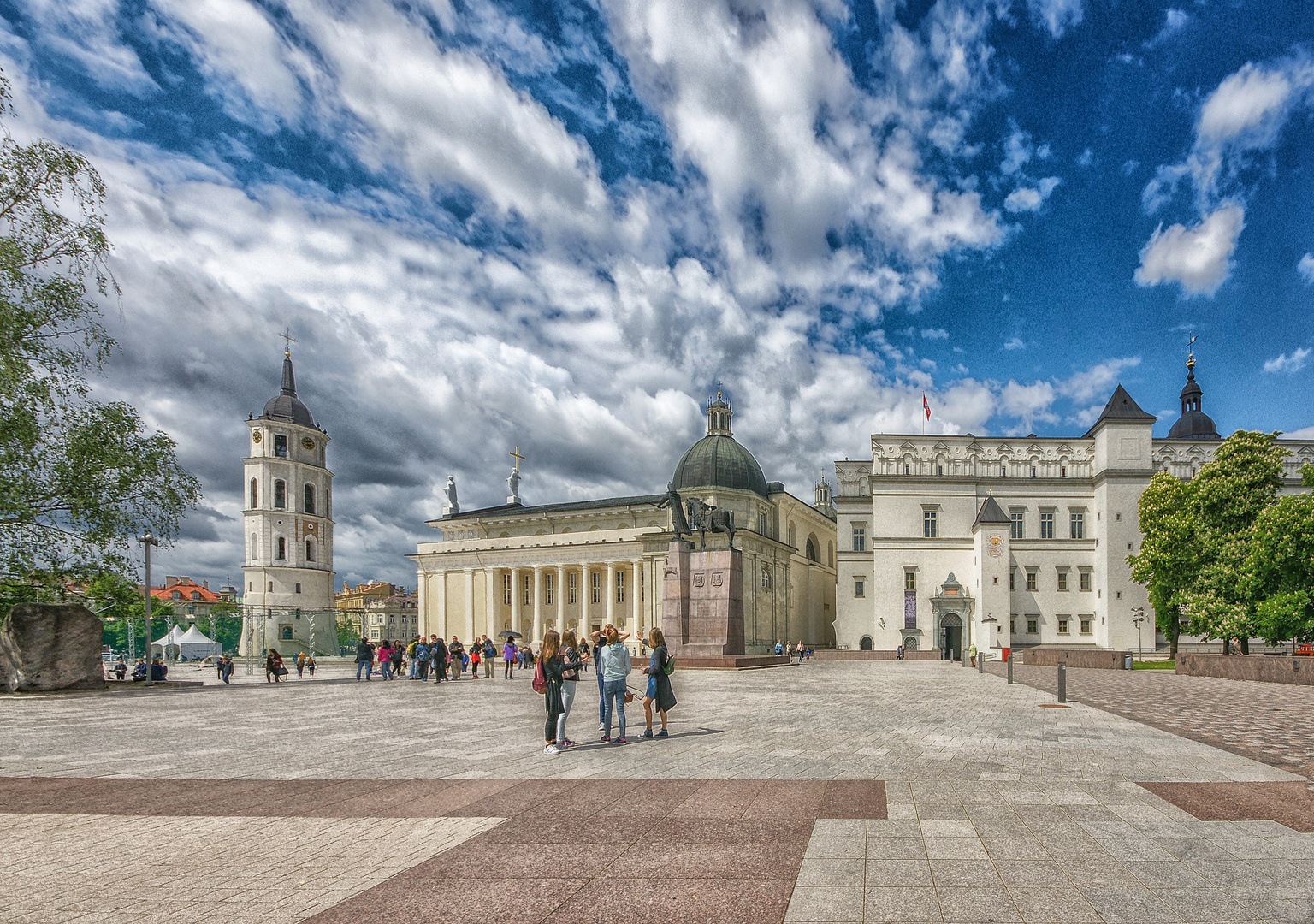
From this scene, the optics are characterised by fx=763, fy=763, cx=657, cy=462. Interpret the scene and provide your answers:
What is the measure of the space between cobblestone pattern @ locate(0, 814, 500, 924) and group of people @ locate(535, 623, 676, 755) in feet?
Answer: 13.6

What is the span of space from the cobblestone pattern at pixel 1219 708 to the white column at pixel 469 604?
67401 millimetres

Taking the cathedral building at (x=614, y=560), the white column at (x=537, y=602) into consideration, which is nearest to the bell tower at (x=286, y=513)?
the cathedral building at (x=614, y=560)

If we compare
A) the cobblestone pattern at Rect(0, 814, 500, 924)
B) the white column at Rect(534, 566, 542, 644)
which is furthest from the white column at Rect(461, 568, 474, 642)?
the cobblestone pattern at Rect(0, 814, 500, 924)

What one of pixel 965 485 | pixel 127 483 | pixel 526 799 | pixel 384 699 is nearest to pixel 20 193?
pixel 127 483

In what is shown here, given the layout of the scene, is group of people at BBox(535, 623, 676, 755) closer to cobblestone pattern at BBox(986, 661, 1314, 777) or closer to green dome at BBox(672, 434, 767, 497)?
cobblestone pattern at BBox(986, 661, 1314, 777)

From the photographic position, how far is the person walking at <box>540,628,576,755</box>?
11.2m

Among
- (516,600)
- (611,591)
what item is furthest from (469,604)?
(611,591)

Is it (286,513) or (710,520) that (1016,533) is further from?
(286,513)

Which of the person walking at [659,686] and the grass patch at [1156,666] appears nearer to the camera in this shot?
the person walking at [659,686]

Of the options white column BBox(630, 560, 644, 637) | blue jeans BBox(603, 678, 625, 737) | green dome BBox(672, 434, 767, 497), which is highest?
green dome BBox(672, 434, 767, 497)

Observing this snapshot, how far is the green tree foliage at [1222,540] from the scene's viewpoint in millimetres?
35188

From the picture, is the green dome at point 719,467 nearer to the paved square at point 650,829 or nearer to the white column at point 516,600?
the white column at point 516,600

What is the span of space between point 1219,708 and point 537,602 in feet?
236

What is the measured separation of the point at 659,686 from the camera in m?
12.7
